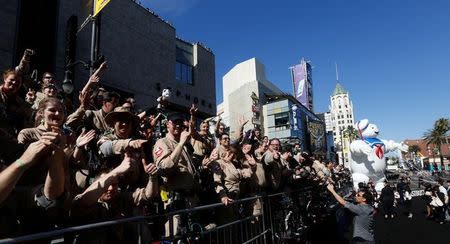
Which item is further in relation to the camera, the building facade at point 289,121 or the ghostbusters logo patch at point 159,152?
the building facade at point 289,121

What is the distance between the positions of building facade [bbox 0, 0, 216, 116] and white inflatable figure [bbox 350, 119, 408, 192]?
13117mm

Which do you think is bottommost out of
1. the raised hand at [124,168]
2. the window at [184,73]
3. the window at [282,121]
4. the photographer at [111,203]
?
the photographer at [111,203]

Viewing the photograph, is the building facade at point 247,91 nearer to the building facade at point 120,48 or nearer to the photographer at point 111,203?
the building facade at point 120,48

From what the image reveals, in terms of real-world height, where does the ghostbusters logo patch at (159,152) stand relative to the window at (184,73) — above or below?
below

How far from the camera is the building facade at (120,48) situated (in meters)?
15.8

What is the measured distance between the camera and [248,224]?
4602 mm

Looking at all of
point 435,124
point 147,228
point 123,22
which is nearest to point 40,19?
point 123,22

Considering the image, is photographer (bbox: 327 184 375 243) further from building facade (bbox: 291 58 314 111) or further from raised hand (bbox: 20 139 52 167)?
building facade (bbox: 291 58 314 111)

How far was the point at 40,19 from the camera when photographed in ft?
54.9

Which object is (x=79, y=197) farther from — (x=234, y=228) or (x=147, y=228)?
(x=234, y=228)

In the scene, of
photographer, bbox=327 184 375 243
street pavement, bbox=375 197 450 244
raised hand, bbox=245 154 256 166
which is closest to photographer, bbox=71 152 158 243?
raised hand, bbox=245 154 256 166

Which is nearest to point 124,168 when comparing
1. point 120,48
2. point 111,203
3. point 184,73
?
point 111,203

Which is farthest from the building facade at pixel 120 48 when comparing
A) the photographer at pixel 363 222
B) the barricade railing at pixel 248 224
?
the photographer at pixel 363 222

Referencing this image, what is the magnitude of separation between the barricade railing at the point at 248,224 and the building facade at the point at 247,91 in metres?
38.4
